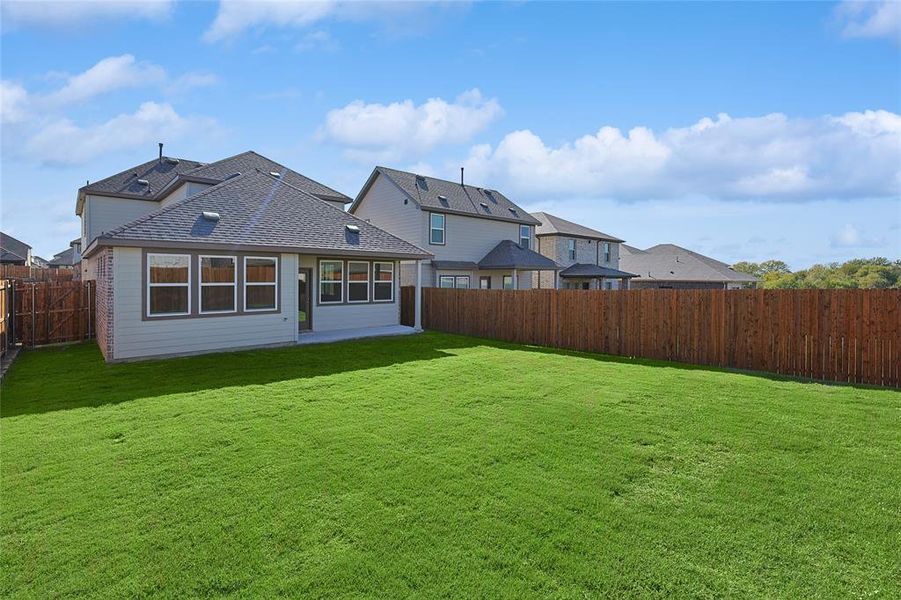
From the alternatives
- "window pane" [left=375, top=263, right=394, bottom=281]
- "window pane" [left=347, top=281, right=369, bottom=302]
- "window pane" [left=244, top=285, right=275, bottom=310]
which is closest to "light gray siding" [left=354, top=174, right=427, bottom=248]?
"window pane" [left=375, top=263, right=394, bottom=281]

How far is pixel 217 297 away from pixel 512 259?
15747 millimetres

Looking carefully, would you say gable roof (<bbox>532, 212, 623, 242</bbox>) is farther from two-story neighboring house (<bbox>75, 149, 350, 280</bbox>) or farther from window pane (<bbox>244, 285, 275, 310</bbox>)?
window pane (<bbox>244, 285, 275, 310</bbox>)

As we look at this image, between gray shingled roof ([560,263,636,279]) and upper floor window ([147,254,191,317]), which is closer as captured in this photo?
upper floor window ([147,254,191,317])

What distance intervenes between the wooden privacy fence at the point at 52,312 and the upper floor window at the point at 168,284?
4.55m

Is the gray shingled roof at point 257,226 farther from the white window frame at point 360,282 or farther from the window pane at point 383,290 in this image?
the window pane at point 383,290

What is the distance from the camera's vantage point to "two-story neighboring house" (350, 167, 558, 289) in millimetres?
23516

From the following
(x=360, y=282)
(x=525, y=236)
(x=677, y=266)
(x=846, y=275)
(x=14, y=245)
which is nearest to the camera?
(x=360, y=282)

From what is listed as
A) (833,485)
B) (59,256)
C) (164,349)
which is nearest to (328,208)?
(164,349)

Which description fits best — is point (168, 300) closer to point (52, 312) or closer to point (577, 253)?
point (52, 312)

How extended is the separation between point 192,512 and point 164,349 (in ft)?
28.5

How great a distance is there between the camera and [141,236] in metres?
10.9

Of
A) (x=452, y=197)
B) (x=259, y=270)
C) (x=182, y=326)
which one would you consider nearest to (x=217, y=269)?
(x=259, y=270)

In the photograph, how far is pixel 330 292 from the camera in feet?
52.2

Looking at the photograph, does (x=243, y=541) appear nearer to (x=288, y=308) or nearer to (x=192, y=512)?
(x=192, y=512)
